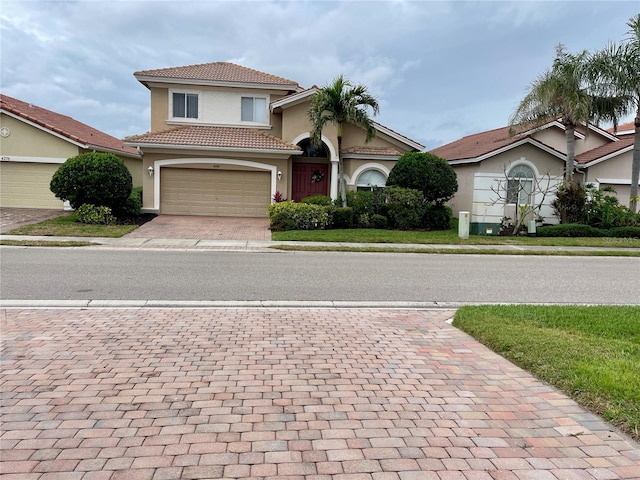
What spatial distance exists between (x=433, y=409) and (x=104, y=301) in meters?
5.54

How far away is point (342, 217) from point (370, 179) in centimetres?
500

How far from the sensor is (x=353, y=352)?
5.36 m

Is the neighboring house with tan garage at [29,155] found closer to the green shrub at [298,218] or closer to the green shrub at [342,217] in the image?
the green shrub at [298,218]

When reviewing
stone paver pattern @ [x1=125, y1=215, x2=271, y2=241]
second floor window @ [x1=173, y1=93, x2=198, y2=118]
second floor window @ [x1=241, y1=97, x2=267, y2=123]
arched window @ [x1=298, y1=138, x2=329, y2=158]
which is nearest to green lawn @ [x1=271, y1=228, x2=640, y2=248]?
stone paver pattern @ [x1=125, y1=215, x2=271, y2=241]

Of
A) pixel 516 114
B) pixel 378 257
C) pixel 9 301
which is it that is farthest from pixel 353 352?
pixel 516 114

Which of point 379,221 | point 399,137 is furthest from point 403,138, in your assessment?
point 379,221

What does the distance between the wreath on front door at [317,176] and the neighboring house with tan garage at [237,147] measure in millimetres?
51

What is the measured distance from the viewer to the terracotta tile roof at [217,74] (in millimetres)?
23594

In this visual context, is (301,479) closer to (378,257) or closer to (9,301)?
(9,301)

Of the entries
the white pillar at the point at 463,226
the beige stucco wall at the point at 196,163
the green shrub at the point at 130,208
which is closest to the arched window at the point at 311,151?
the beige stucco wall at the point at 196,163

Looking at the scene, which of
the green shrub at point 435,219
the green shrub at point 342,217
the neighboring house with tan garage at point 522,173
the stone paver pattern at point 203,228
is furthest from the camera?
the neighboring house with tan garage at point 522,173

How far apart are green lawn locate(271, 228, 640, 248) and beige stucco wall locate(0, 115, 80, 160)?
1318 cm

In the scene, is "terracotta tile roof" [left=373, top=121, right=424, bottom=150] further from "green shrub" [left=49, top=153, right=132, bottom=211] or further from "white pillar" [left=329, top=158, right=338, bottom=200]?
"green shrub" [left=49, top=153, right=132, bottom=211]

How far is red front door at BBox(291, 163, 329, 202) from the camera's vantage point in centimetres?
2477
